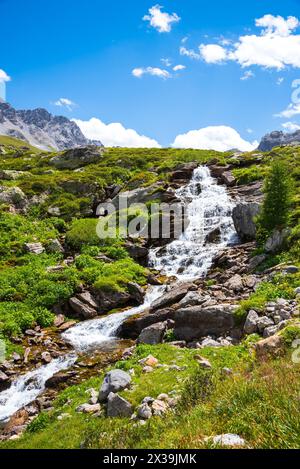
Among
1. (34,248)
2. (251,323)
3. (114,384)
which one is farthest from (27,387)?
(34,248)

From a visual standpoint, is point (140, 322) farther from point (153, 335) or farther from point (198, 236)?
point (198, 236)

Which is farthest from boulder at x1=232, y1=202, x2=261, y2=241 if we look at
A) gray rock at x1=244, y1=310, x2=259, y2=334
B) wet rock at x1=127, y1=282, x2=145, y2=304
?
gray rock at x1=244, y1=310, x2=259, y2=334

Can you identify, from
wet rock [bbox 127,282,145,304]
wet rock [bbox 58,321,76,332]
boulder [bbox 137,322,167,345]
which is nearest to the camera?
boulder [bbox 137,322,167,345]

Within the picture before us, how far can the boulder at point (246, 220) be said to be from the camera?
29875 mm

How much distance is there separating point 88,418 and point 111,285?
15047 millimetres

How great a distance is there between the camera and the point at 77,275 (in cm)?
2556

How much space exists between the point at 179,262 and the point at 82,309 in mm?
10096

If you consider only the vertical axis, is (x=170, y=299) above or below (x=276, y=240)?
below

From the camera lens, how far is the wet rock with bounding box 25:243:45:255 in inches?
1216

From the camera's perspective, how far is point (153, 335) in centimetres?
1661

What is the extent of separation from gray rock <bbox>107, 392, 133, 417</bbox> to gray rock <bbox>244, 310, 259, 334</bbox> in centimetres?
680

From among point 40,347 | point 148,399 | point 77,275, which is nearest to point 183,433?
point 148,399

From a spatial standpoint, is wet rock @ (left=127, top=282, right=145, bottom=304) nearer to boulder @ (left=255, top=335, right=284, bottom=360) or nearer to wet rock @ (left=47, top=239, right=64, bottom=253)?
wet rock @ (left=47, top=239, right=64, bottom=253)

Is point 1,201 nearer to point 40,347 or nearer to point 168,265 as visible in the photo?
point 168,265
